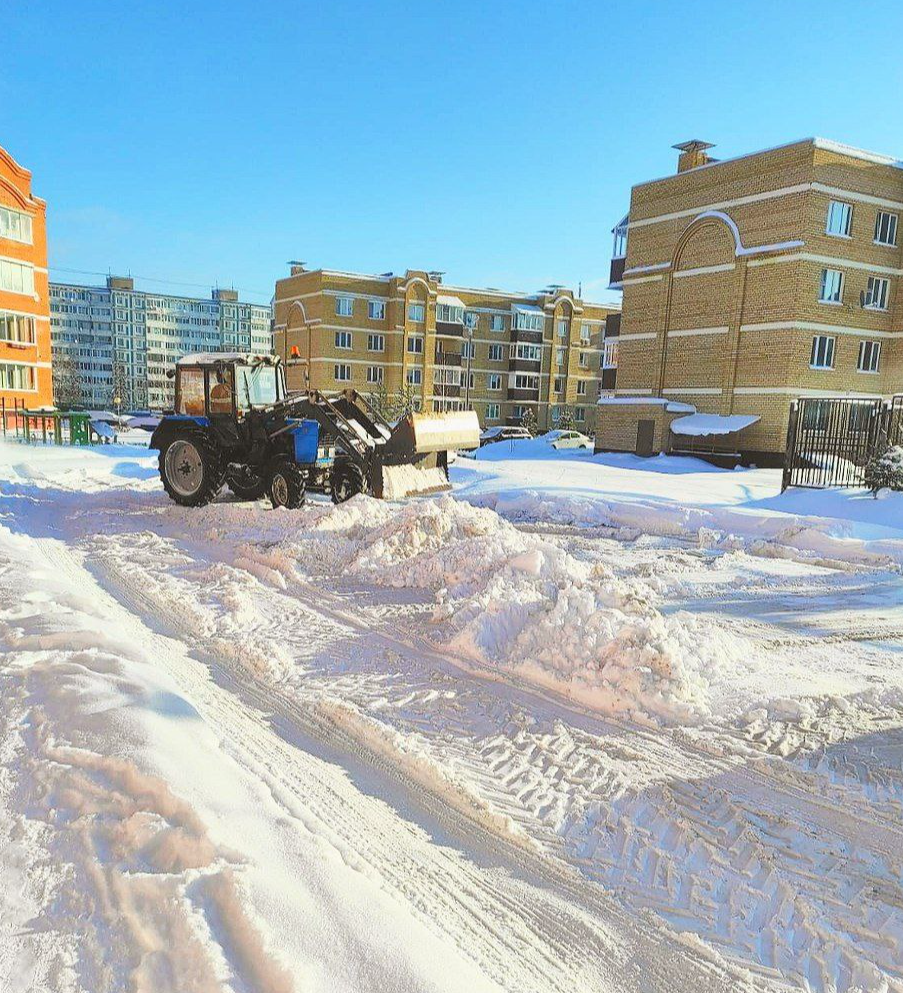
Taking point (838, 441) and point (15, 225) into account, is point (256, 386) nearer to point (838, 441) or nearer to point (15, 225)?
point (838, 441)

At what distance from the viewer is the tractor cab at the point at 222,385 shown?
34.9 feet

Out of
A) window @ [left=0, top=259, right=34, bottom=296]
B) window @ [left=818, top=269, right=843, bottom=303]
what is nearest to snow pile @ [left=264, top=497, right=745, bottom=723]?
window @ [left=818, top=269, right=843, bottom=303]

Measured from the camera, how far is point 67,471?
14711mm

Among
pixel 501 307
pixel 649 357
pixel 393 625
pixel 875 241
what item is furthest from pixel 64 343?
pixel 393 625

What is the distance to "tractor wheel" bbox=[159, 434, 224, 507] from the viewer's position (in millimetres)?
10359

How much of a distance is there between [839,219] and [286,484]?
22.2 m

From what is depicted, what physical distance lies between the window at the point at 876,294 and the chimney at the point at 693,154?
8728 mm

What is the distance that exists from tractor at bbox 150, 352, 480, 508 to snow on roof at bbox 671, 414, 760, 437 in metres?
16.0

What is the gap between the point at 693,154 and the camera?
93.6 ft

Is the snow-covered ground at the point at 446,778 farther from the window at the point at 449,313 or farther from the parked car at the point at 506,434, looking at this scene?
the window at the point at 449,313

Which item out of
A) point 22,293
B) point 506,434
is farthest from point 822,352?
point 22,293

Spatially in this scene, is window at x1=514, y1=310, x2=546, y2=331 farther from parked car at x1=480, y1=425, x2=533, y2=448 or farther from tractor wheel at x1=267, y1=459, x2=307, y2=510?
tractor wheel at x1=267, y1=459, x2=307, y2=510

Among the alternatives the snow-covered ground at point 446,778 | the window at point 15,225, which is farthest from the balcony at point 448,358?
the snow-covered ground at point 446,778

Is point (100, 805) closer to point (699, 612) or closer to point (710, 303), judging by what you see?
point (699, 612)
